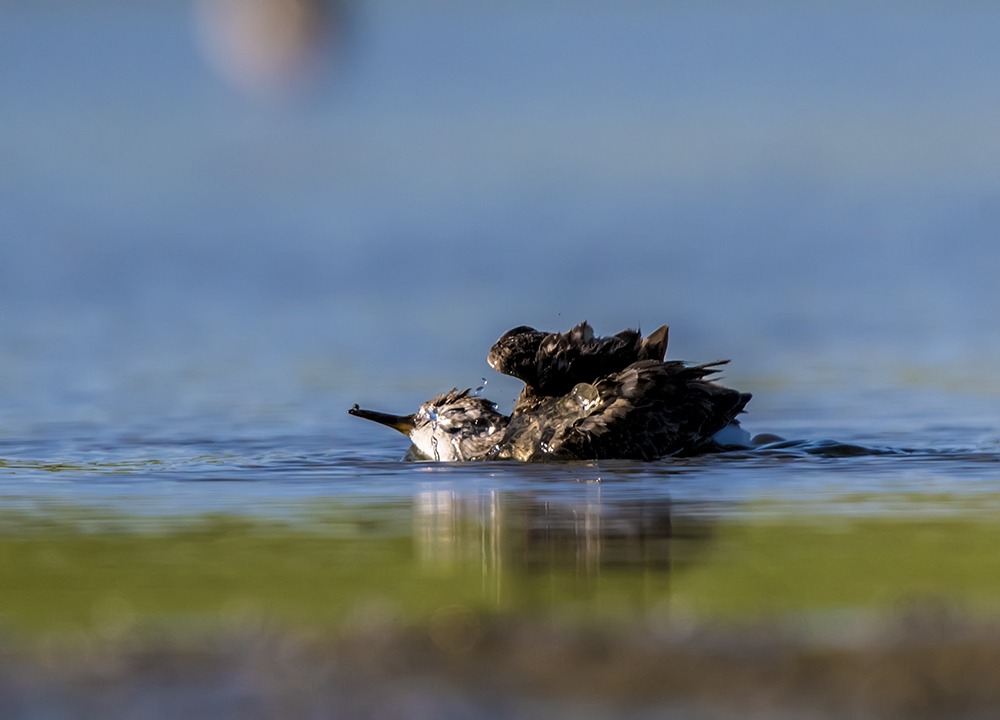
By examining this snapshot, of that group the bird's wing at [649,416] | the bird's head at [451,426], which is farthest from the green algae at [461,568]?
the bird's head at [451,426]

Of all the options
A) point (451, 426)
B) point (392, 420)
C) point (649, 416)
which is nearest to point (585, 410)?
point (649, 416)

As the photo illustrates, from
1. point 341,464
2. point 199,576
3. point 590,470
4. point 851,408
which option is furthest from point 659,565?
point 851,408

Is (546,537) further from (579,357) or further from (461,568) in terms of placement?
(579,357)

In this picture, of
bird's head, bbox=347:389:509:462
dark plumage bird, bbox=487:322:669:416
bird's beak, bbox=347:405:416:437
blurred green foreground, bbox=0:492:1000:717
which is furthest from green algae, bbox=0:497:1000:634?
dark plumage bird, bbox=487:322:669:416

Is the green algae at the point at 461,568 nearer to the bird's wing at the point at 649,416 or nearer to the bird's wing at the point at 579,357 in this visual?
the bird's wing at the point at 649,416

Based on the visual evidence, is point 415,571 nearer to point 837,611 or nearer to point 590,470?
point 837,611

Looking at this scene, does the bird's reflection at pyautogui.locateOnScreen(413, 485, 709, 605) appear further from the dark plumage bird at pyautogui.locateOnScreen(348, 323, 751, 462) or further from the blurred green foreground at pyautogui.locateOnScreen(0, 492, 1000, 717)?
the dark plumage bird at pyautogui.locateOnScreen(348, 323, 751, 462)
